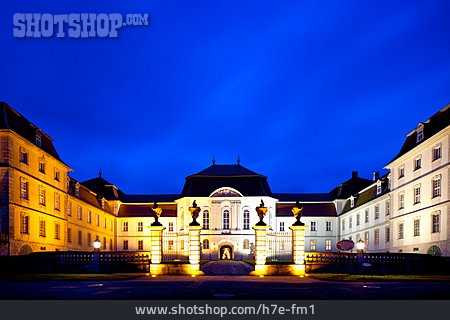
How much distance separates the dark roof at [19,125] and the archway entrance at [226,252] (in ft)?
87.0

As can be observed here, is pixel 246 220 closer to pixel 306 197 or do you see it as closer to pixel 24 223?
pixel 306 197

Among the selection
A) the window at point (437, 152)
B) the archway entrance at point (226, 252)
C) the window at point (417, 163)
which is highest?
the window at point (437, 152)

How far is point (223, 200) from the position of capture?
6794 centimetres

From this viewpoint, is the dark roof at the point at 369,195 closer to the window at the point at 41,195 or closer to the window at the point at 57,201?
the window at the point at 57,201

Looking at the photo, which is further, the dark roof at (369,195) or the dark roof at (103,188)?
the dark roof at (103,188)

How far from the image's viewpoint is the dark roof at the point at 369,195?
54844mm

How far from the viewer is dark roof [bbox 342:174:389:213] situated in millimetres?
54844

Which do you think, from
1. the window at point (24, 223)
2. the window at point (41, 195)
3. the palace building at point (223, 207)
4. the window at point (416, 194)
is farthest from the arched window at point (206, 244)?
the window at point (416, 194)

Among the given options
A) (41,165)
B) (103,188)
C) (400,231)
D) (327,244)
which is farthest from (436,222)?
(103,188)

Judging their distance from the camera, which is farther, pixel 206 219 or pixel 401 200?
pixel 206 219

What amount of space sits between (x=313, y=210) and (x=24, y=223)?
142 ft

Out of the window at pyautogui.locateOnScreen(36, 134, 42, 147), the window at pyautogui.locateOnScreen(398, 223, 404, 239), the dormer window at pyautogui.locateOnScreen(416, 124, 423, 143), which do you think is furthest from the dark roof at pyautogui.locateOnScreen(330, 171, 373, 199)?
the window at pyautogui.locateOnScreen(36, 134, 42, 147)

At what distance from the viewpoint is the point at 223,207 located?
68125 mm
